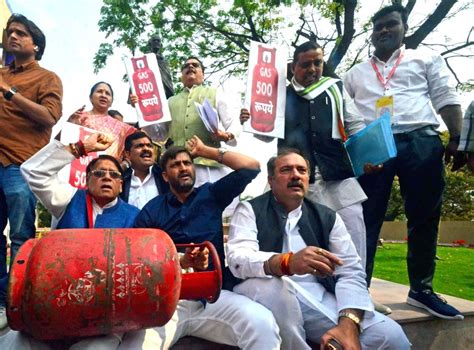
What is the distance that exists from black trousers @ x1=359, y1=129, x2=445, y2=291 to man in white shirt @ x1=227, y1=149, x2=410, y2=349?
0.69 m

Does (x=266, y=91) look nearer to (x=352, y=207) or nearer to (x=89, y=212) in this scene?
(x=352, y=207)

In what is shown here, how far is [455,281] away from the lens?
25.6 feet

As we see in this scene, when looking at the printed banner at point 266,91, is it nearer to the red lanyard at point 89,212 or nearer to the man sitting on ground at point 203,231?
the man sitting on ground at point 203,231

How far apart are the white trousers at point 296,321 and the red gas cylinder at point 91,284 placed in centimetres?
55

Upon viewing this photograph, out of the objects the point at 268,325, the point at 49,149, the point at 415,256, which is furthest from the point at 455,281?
the point at 49,149

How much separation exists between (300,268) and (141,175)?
6.17ft

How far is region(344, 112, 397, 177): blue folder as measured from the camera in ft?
9.14

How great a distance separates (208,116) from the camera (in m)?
3.37

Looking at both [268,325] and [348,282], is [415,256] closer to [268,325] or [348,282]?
[348,282]

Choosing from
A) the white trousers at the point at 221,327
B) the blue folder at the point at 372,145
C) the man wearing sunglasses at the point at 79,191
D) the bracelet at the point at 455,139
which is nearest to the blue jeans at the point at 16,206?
the man wearing sunglasses at the point at 79,191

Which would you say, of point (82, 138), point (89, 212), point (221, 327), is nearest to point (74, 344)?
point (221, 327)

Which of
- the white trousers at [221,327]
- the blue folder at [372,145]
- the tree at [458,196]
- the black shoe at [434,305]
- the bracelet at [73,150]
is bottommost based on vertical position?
the tree at [458,196]

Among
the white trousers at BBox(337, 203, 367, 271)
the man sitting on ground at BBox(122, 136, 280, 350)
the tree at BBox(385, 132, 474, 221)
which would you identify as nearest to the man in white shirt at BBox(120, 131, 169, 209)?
the man sitting on ground at BBox(122, 136, 280, 350)

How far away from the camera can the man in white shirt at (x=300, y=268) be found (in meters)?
2.19
